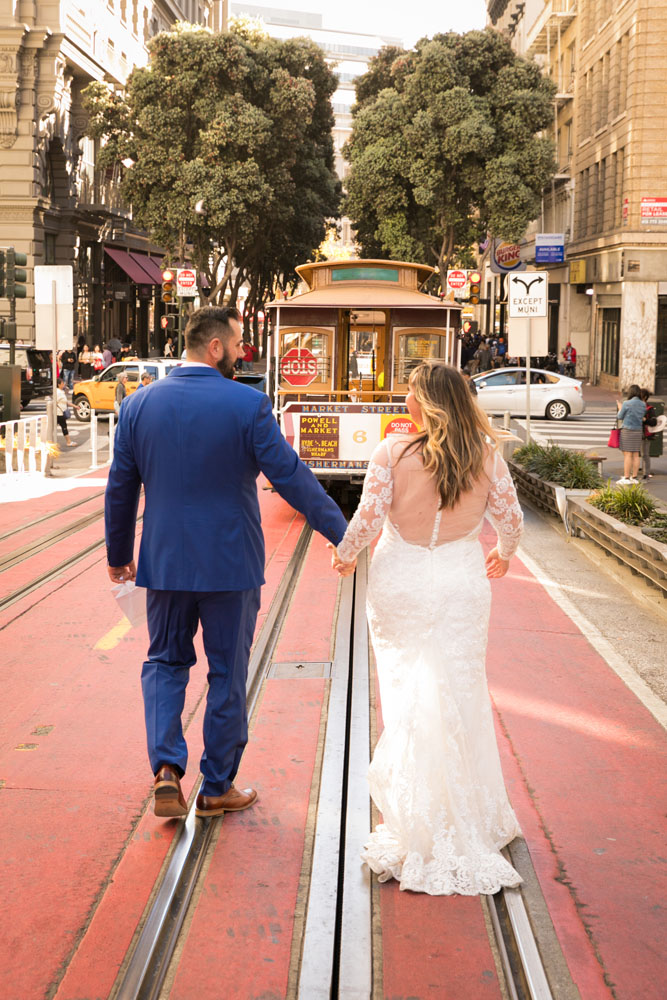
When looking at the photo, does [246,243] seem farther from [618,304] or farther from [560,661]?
[560,661]

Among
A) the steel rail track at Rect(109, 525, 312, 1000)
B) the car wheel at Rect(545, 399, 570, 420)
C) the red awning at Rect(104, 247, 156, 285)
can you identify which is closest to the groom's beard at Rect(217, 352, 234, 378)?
the steel rail track at Rect(109, 525, 312, 1000)

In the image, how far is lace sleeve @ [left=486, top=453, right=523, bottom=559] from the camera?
15.2ft

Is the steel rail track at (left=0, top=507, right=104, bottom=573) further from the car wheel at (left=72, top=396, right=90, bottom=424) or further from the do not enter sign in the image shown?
the car wheel at (left=72, top=396, right=90, bottom=424)

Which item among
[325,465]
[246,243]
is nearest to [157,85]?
[246,243]

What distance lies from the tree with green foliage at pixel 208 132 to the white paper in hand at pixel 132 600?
35.3 m

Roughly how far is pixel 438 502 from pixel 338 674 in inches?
125

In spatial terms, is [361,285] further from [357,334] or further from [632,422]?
[632,422]

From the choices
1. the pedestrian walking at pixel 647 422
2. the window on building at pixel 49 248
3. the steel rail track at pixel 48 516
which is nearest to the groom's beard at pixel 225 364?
the steel rail track at pixel 48 516

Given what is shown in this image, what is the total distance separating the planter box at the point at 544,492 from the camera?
14.2 m

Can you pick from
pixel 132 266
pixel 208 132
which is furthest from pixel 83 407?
pixel 132 266

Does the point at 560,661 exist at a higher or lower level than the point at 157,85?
lower

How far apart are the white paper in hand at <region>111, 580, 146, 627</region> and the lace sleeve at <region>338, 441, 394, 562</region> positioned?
1055 millimetres

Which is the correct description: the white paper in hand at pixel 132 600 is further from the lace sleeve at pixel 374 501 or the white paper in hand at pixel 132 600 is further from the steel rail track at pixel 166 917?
the lace sleeve at pixel 374 501

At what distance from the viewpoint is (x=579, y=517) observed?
528 inches
